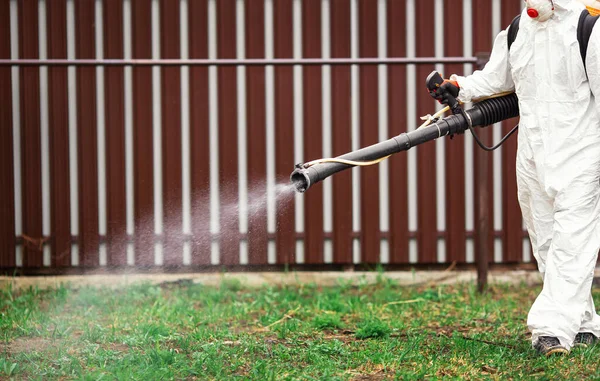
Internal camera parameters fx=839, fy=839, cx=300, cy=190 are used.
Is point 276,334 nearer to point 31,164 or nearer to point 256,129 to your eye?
point 256,129

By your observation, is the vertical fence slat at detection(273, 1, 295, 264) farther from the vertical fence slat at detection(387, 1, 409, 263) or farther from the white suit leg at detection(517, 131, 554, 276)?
the white suit leg at detection(517, 131, 554, 276)

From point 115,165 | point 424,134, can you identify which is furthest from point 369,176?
point 424,134

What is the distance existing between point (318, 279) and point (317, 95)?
4.71 ft

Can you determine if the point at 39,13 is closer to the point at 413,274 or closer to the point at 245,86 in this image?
the point at 245,86

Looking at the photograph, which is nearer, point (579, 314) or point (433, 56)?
point (579, 314)

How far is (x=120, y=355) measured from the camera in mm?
4184

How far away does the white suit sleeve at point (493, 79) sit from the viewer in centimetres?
447

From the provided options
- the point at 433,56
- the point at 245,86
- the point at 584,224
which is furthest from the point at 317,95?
the point at 584,224

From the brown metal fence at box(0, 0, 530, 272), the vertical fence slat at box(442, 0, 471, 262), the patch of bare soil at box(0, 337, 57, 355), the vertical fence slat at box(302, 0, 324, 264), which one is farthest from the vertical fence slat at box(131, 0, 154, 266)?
the vertical fence slat at box(442, 0, 471, 262)

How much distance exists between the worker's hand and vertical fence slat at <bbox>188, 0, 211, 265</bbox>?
2474 mm


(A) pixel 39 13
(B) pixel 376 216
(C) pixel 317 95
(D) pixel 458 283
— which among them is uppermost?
(A) pixel 39 13

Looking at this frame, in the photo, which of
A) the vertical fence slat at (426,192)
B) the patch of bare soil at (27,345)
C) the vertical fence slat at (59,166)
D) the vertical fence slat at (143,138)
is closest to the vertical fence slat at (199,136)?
the vertical fence slat at (143,138)

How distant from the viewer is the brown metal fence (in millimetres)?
6410

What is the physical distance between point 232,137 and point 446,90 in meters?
2.45
